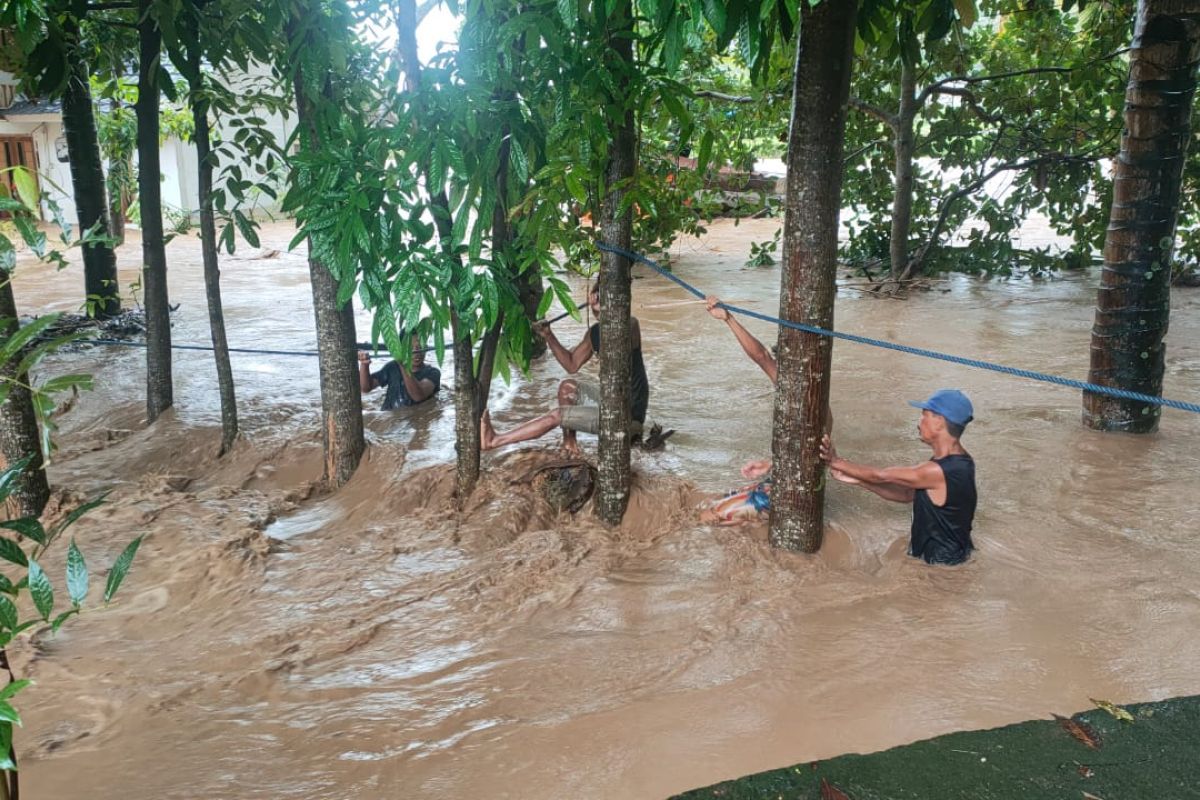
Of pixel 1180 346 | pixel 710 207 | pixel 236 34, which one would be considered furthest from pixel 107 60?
pixel 1180 346

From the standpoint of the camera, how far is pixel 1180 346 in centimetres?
885

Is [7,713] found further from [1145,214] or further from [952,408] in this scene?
[1145,214]

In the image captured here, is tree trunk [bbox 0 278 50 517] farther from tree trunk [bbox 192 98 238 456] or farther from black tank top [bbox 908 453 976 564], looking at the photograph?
black tank top [bbox 908 453 976 564]

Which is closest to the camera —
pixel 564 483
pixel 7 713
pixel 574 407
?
pixel 7 713

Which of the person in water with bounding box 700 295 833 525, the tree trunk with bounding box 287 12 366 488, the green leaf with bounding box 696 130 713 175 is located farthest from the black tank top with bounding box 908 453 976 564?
the tree trunk with bounding box 287 12 366 488

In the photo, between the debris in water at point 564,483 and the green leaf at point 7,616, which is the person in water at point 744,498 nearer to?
the debris in water at point 564,483

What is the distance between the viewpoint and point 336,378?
5789 millimetres

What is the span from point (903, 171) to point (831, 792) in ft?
32.3

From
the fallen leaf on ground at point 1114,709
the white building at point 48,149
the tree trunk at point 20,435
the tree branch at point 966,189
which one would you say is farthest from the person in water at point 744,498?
the white building at point 48,149

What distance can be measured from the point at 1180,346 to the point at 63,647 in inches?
349

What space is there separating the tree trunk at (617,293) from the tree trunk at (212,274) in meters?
2.67

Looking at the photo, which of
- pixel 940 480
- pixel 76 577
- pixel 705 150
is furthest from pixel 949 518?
pixel 76 577

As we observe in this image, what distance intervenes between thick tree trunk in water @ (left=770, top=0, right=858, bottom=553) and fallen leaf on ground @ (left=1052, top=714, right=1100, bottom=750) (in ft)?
4.52

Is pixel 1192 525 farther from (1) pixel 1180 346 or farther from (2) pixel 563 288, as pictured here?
(1) pixel 1180 346
